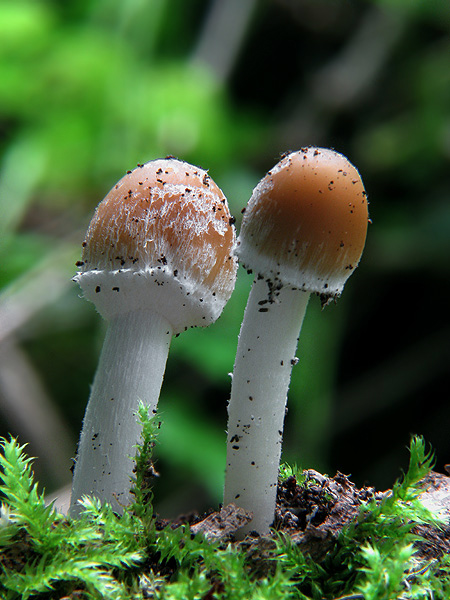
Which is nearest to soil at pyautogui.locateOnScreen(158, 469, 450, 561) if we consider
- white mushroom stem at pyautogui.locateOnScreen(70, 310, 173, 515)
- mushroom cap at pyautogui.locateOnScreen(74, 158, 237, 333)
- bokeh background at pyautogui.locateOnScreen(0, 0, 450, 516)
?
white mushroom stem at pyautogui.locateOnScreen(70, 310, 173, 515)

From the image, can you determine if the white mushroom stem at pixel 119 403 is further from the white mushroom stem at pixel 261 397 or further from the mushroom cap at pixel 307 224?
the mushroom cap at pixel 307 224

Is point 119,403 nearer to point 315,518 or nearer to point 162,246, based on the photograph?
point 162,246

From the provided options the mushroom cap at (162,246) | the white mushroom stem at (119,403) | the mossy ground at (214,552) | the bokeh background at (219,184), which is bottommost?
the mossy ground at (214,552)

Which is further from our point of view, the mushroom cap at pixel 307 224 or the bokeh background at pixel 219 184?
the bokeh background at pixel 219 184

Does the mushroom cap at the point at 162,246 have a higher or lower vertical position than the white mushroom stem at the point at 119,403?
higher

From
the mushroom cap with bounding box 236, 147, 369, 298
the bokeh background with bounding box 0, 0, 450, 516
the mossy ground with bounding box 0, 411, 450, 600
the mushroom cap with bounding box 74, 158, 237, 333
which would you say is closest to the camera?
the mossy ground with bounding box 0, 411, 450, 600

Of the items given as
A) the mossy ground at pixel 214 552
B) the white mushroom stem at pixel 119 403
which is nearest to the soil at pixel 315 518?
the mossy ground at pixel 214 552

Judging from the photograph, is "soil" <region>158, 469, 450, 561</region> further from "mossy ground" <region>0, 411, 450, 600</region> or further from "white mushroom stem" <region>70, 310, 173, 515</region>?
"white mushroom stem" <region>70, 310, 173, 515</region>

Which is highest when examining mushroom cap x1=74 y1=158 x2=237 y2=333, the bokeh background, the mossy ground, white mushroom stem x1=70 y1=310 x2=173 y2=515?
the bokeh background
